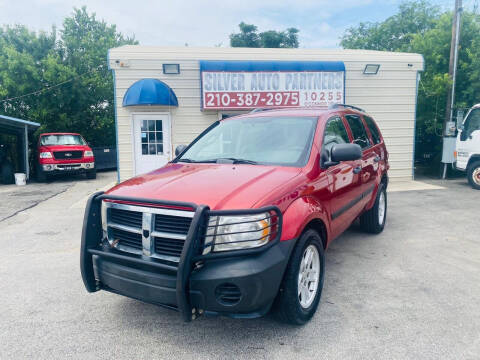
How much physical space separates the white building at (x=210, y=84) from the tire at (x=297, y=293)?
318 inches

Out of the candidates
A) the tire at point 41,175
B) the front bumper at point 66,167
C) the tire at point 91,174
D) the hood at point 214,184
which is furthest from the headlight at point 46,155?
the hood at point 214,184

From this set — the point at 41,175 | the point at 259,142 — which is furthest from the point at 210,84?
the point at 41,175

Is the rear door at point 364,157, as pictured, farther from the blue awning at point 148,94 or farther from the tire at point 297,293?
the blue awning at point 148,94

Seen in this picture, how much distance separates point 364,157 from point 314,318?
94.4 inches

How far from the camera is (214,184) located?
2.95m

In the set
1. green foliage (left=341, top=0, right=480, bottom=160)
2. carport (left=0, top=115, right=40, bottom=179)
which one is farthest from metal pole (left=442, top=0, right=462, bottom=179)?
carport (left=0, top=115, right=40, bottom=179)

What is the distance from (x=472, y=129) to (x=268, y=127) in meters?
8.71

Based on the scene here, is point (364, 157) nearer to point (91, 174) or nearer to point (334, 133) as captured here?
point (334, 133)

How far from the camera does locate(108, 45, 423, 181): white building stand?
10633 mm

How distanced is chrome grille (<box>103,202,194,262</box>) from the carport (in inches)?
479

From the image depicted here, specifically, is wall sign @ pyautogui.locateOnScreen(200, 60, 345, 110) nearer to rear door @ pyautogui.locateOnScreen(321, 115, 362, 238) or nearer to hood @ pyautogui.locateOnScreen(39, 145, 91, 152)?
hood @ pyautogui.locateOnScreen(39, 145, 91, 152)

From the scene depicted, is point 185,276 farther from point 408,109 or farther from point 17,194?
point 408,109

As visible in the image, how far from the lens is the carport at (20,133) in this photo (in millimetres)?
13359

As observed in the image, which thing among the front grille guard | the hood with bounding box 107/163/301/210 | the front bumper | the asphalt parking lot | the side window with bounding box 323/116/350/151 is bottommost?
the asphalt parking lot
